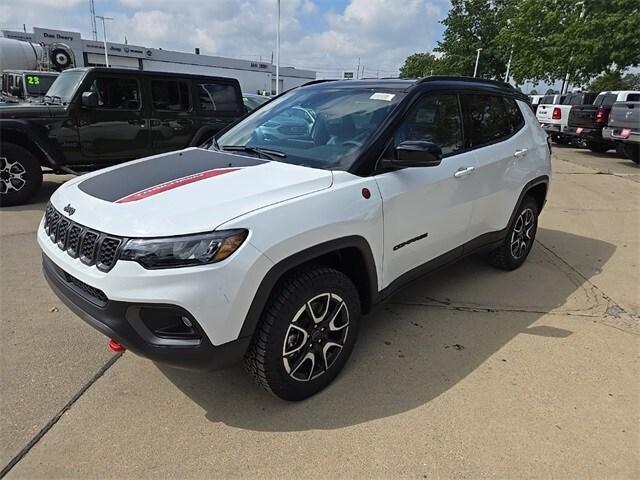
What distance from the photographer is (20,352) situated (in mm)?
2912

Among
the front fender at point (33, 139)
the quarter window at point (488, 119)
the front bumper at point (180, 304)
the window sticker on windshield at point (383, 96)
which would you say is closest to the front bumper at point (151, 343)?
the front bumper at point (180, 304)

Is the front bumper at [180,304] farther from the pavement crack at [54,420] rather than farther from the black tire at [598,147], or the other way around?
the black tire at [598,147]

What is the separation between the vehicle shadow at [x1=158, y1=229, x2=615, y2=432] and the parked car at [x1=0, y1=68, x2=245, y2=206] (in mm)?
4841

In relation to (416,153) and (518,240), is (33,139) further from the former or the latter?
(518,240)

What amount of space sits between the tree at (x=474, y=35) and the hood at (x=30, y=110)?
51.8m

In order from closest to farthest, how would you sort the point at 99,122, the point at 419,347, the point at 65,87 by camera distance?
the point at 419,347 < the point at 99,122 < the point at 65,87

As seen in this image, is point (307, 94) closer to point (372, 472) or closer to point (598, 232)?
point (372, 472)

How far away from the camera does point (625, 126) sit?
1188 cm

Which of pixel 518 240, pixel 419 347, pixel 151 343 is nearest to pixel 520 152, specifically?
pixel 518 240

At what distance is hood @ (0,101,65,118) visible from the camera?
19.6 feet

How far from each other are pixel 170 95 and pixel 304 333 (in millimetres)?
5920

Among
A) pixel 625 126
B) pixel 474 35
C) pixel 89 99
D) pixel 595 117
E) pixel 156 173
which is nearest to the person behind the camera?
pixel 156 173

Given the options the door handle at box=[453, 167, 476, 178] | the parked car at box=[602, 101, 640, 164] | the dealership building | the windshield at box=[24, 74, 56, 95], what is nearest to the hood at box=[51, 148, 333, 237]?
the door handle at box=[453, 167, 476, 178]

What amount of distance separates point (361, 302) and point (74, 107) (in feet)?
18.2
